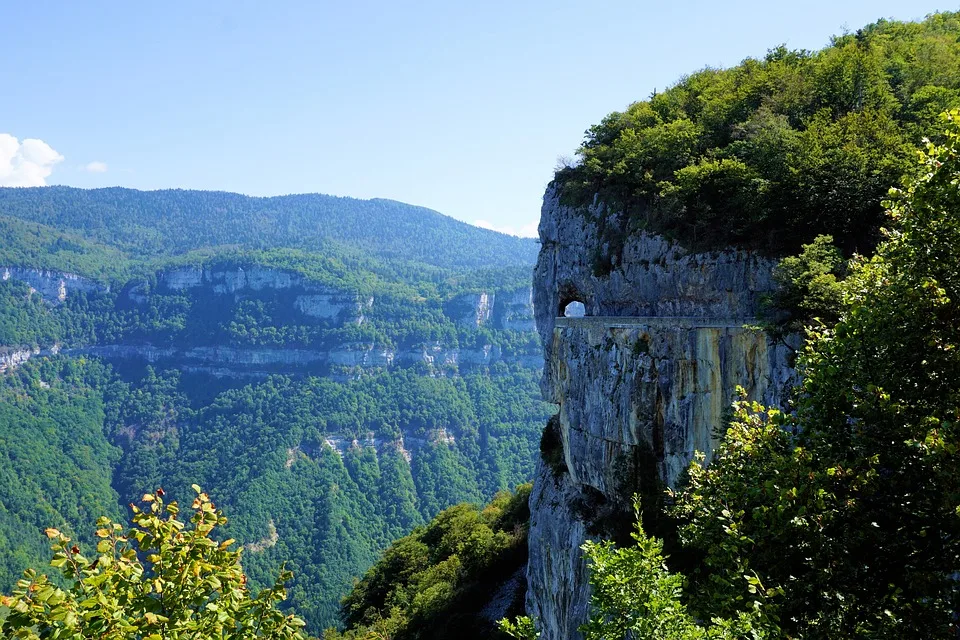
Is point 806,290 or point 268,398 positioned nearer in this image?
→ point 806,290

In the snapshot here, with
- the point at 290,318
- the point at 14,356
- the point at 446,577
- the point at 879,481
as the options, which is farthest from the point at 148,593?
the point at 290,318

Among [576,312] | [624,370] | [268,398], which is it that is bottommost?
[268,398]

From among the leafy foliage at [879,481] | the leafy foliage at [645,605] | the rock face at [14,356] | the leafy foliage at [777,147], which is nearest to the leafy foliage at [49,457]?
the rock face at [14,356]

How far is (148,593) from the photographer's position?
21.1 feet

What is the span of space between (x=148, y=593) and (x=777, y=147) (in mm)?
22308

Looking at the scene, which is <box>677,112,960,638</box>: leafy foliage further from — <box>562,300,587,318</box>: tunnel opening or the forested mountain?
the forested mountain

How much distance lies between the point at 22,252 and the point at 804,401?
20890cm

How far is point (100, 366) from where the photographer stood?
171625 mm

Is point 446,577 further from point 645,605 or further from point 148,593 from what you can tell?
point 148,593

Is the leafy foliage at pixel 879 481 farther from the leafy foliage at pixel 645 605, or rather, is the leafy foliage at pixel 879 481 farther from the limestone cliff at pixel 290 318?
the limestone cliff at pixel 290 318

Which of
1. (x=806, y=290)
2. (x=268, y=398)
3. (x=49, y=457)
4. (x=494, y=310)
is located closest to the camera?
(x=806, y=290)

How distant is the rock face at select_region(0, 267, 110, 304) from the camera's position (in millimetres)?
173500

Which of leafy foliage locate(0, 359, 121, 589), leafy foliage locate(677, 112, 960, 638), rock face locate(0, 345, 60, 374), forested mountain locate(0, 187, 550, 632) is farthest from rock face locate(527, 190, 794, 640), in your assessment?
rock face locate(0, 345, 60, 374)

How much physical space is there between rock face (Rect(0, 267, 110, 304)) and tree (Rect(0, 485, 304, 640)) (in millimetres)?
198218
